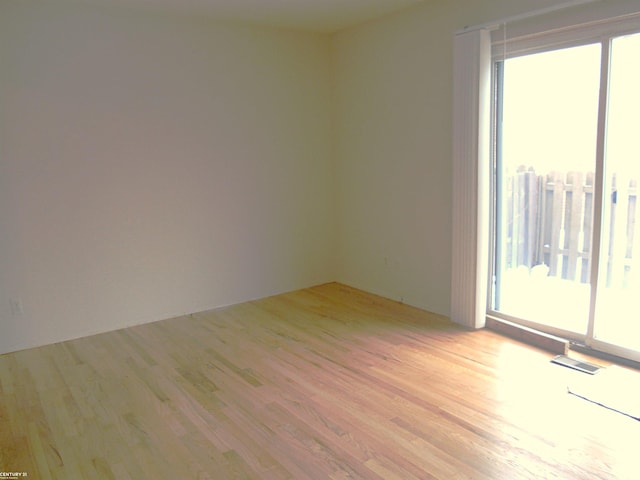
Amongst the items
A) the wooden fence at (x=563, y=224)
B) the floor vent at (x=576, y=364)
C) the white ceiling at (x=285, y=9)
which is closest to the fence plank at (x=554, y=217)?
the wooden fence at (x=563, y=224)

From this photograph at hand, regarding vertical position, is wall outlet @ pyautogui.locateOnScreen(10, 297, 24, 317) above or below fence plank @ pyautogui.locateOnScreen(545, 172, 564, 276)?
below

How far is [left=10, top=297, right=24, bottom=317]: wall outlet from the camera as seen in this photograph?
3.92 meters

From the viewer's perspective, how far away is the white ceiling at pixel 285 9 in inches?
155

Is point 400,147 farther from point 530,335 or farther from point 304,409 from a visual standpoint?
point 304,409

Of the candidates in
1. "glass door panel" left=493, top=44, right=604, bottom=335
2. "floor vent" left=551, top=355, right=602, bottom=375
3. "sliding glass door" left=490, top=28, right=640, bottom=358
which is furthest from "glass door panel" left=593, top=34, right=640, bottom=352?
"floor vent" left=551, top=355, right=602, bottom=375

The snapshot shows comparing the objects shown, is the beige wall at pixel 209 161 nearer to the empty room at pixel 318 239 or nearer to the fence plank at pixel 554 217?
the empty room at pixel 318 239

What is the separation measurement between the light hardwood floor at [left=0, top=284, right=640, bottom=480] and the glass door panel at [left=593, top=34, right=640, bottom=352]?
52 centimetres

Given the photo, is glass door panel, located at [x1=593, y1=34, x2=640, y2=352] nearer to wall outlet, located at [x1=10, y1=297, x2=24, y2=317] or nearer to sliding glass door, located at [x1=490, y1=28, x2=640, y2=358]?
sliding glass door, located at [x1=490, y1=28, x2=640, y2=358]

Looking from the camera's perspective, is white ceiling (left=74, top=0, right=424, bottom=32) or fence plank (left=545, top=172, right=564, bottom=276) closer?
fence plank (left=545, top=172, right=564, bottom=276)

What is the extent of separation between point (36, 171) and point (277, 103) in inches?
Result: 87.9

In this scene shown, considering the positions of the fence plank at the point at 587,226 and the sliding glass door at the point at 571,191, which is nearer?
the sliding glass door at the point at 571,191

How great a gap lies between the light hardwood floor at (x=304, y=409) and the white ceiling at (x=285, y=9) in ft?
8.54

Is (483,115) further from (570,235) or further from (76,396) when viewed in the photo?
(76,396)

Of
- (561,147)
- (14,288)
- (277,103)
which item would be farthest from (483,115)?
(14,288)
